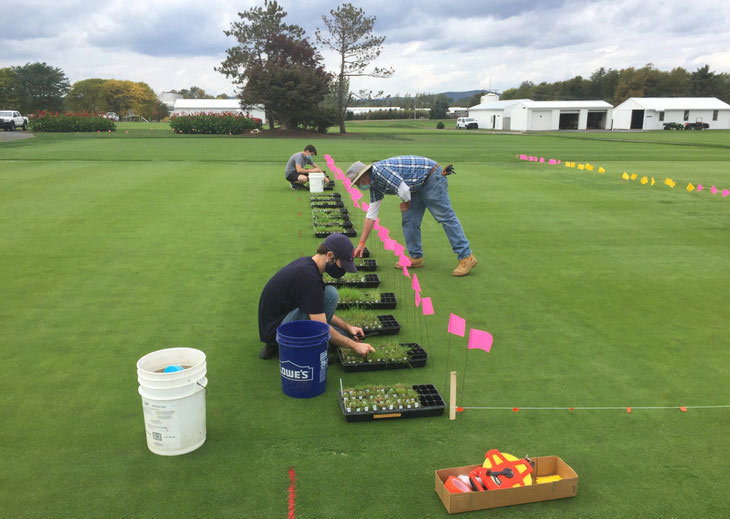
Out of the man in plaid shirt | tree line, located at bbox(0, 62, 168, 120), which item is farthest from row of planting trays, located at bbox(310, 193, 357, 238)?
tree line, located at bbox(0, 62, 168, 120)

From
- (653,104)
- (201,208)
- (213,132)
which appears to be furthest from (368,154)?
(653,104)

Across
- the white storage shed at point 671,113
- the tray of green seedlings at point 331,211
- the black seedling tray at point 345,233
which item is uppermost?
the white storage shed at point 671,113

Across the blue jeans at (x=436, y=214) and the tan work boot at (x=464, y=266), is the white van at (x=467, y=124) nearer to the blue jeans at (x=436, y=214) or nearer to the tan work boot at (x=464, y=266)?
the blue jeans at (x=436, y=214)

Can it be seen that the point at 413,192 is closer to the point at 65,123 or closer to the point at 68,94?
the point at 65,123

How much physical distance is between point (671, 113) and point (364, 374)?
78991 mm

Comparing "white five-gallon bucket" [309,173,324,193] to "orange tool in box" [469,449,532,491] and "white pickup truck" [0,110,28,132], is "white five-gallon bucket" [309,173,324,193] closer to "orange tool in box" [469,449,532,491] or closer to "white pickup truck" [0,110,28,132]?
"orange tool in box" [469,449,532,491]

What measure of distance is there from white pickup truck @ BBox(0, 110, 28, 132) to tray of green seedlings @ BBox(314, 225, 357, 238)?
44.9m

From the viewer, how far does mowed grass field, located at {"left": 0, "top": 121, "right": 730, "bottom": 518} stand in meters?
3.56

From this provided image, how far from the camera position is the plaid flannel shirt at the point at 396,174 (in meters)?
7.38


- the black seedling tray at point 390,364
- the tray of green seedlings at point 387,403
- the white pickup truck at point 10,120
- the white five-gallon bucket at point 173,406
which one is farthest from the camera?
the white pickup truck at point 10,120

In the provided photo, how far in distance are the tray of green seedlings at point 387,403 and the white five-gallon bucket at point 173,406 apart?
3.67 ft

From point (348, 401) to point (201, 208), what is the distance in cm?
956

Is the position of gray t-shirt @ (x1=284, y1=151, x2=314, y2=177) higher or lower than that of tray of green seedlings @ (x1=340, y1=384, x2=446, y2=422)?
higher

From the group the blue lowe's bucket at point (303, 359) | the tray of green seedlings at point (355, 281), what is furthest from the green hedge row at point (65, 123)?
the blue lowe's bucket at point (303, 359)
